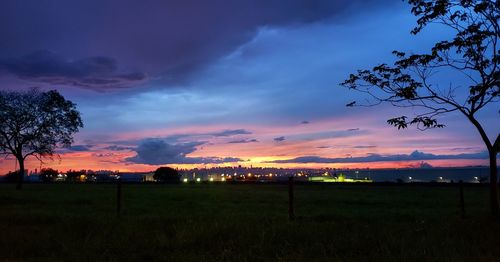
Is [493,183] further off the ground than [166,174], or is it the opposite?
[166,174]

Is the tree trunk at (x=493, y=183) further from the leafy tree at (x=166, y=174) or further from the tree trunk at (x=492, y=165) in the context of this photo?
the leafy tree at (x=166, y=174)

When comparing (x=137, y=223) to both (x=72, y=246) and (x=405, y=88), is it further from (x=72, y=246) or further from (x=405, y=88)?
(x=405, y=88)

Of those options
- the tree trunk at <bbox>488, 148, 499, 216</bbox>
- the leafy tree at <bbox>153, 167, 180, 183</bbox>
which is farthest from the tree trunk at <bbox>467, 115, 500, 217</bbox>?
the leafy tree at <bbox>153, 167, 180, 183</bbox>

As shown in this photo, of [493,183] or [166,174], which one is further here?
[166,174]

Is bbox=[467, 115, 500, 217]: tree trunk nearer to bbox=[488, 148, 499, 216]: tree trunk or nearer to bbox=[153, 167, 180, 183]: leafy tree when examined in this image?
bbox=[488, 148, 499, 216]: tree trunk

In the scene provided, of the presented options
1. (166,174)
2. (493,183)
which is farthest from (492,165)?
(166,174)

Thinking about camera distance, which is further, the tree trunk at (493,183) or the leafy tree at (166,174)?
the leafy tree at (166,174)

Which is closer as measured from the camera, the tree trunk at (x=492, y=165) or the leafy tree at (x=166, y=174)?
the tree trunk at (x=492, y=165)

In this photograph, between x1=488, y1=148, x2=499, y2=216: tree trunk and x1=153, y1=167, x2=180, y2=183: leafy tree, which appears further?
x1=153, y1=167, x2=180, y2=183: leafy tree

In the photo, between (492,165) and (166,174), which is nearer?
(492,165)

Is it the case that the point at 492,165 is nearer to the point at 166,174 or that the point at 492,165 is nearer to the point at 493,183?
the point at 493,183

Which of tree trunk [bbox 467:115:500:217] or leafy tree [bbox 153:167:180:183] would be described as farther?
leafy tree [bbox 153:167:180:183]

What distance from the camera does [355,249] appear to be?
10.3 meters

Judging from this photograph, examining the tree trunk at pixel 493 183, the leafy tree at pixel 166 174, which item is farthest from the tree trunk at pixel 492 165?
the leafy tree at pixel 166 174
